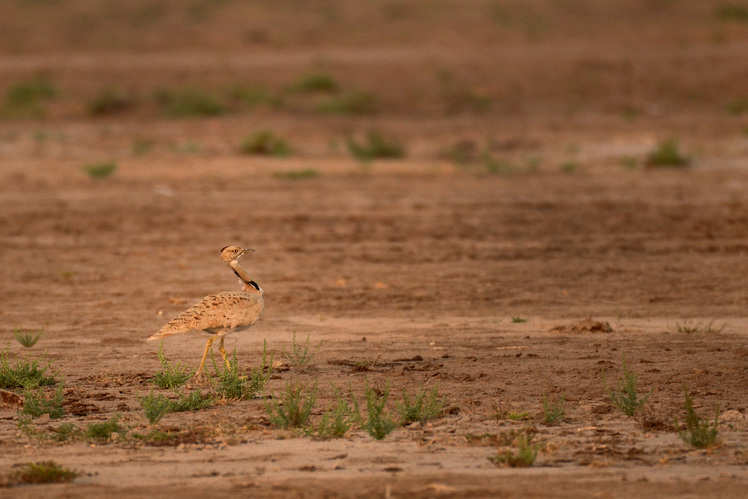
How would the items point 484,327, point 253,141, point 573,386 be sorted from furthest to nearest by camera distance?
point 253,141, point 484,327, point 573,386

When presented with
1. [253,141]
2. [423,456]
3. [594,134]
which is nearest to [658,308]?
[423,456]

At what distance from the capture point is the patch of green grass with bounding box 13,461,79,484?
20.0 ft

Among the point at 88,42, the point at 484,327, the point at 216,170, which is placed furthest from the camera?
the point at 88,42

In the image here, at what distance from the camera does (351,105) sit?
31.2 m

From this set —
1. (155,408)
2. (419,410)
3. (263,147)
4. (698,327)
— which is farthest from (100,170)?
(419,410)

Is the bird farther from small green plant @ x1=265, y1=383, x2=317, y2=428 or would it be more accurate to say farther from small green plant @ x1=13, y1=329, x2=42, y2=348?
small green plant @ x1=13, y1=329, x2=42, y2=348

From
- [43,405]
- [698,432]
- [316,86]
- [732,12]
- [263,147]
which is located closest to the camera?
[698,432]

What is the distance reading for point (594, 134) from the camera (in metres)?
26.8

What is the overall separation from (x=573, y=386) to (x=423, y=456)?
Answer: 6.22 ft

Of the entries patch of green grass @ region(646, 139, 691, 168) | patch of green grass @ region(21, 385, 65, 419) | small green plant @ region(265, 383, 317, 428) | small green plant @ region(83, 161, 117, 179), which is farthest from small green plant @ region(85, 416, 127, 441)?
patch of green grass @ region(646, 139, 691, 168)

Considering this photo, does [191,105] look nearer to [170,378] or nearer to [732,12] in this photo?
[170,378]

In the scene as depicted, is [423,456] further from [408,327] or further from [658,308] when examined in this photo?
[658,308]

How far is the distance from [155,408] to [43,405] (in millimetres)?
728

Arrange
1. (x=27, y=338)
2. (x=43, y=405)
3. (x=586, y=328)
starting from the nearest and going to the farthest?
1. (x=43, y=405)
2. (x=27, y=338)
3. (x=586, y=328)
